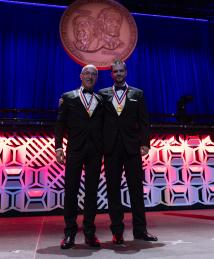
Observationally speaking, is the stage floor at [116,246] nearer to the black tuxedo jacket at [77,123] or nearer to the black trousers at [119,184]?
the black trousers at [119,184]

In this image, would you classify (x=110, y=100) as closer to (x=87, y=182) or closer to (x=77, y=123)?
(x=77, y=123)

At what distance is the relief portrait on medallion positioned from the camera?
591cm

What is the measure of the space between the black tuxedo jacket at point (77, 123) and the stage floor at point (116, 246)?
24.8 inches

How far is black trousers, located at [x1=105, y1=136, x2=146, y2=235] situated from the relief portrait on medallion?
3.98 meters

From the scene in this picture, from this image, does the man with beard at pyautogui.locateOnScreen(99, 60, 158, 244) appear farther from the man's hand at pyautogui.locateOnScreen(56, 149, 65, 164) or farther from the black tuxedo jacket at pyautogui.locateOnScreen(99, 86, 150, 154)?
the man's hand at pyautogui.locateOnScreen(56, 149, 65, 164)

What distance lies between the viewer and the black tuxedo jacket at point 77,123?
83.4 inches

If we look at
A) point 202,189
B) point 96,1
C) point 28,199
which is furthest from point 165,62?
point 28,199

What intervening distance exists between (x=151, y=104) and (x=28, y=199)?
349cm

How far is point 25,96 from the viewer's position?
19.9 ft

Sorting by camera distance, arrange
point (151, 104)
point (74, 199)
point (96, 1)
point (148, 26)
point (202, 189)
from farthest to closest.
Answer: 1. point (148, 26)
2. point (151, 104)
3. point (96, 1)
4. point (202, 189)
5. point (74, 199)

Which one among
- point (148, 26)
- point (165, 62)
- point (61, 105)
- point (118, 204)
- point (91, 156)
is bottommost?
point (118, 204)

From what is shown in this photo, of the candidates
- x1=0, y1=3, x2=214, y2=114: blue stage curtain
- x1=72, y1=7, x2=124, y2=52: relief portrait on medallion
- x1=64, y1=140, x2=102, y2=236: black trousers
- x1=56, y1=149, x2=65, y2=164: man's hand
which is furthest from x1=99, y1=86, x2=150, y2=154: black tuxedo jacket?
x1=0, y1=3, x2=214, y2=114: blue stage curtain

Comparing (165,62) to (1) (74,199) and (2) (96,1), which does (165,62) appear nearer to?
(2) (96,1)

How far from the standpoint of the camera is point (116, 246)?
6.57ft
